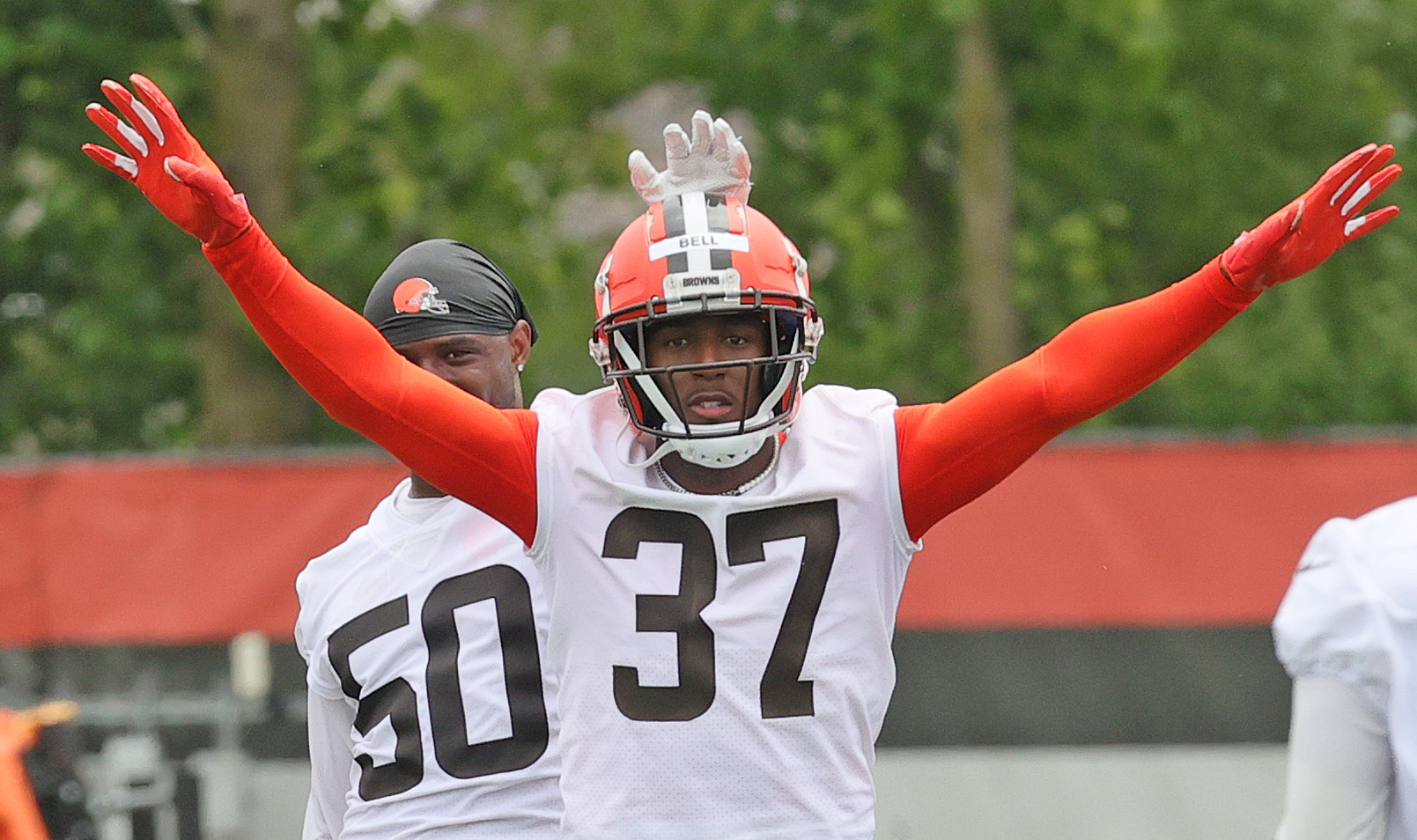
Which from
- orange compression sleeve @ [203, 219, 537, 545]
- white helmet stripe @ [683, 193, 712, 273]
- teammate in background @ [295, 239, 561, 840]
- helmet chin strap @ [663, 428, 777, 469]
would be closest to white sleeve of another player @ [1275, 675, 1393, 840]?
helmet chin strap @ [663, 428, 777, 469]

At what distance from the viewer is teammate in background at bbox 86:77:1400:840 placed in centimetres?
Result: 295

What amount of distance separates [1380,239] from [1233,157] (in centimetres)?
147

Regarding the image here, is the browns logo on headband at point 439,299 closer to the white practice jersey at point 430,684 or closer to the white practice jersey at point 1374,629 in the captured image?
the white practice jersey at point 430,684

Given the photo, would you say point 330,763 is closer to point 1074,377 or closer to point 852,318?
point 1074,377

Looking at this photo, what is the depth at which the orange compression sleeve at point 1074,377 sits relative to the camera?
2965mm

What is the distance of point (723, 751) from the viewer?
9.75 feet

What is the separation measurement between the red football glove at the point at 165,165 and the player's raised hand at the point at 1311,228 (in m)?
1.54

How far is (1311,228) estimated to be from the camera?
117 inches

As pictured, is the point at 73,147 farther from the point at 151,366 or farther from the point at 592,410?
the point at 592,410

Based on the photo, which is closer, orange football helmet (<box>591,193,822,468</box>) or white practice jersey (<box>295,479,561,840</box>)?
orange football helmet (<box>591,193,822,468</box>)

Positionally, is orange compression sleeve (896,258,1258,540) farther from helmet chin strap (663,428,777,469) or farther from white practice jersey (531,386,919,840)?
helmet chin strap (663,428,777,469)

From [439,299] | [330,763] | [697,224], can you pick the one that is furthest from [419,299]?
[697,224]

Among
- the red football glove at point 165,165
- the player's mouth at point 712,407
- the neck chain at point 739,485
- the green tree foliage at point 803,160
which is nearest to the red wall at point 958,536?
the green tree foliage at point 803,160

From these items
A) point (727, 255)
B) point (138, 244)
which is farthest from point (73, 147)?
point (727, 255)
